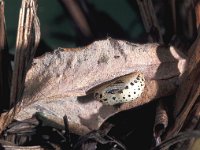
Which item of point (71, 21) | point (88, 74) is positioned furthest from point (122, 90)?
point (71, 21)

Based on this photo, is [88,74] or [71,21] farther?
[71,21]

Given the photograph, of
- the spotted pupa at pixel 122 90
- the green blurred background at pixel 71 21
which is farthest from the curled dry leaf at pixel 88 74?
the green blurred background at pixel 71 21

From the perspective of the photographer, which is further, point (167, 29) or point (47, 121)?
point (167, 29)

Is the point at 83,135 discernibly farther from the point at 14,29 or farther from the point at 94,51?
the point at 14,29

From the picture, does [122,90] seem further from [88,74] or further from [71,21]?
[71,21]

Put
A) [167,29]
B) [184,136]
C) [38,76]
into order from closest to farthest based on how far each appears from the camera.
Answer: [184,136] → [38,76] → [167,29]

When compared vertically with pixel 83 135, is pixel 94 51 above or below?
above

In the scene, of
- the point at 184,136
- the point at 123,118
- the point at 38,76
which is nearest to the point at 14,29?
the point at 38,76
